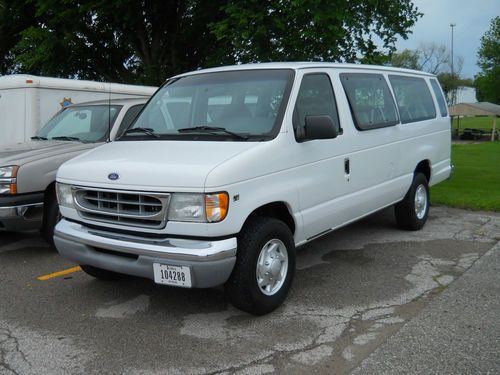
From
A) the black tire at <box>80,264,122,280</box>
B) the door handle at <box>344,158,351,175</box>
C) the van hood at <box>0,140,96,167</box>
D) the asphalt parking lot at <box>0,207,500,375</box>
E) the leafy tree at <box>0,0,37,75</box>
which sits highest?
the leafy tree at <box>0,0,37,75</box>

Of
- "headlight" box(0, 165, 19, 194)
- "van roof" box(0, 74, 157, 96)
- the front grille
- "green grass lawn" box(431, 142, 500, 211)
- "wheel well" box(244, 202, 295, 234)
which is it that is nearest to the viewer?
the front grille

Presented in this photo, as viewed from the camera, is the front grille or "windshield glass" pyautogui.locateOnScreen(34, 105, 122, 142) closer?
the front grille

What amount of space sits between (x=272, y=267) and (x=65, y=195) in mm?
1825

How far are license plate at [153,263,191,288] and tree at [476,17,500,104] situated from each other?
56297 mm

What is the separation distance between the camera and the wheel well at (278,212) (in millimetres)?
4336

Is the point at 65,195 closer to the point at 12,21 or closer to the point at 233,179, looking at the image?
the point at 233,179

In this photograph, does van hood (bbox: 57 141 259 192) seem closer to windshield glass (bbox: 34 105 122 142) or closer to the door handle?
the door handle

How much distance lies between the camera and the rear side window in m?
6.51

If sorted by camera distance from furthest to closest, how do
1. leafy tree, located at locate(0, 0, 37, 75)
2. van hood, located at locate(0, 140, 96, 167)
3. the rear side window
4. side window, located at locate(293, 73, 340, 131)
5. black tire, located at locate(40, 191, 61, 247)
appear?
leafy tree, located at locate(0, 0, 37, 75)
the rear side window
black tire, located at locate(40, 191, 61, 247)
van hood, located at locate(0, 140, 96, 167)
side window, located at locate(293, 73, 340, 131)

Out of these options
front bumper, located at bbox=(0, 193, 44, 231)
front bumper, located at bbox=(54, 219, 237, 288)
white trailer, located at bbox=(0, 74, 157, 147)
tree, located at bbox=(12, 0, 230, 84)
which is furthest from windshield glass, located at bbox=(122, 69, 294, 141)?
tree, located at bbox=(12, 0, 230, 84)

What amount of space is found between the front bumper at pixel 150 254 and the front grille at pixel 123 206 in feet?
0.41

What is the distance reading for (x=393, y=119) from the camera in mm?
6211

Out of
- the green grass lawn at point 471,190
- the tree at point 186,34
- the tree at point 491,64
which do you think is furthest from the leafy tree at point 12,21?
the tree at point 491,64

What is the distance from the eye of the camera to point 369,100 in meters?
5.79
